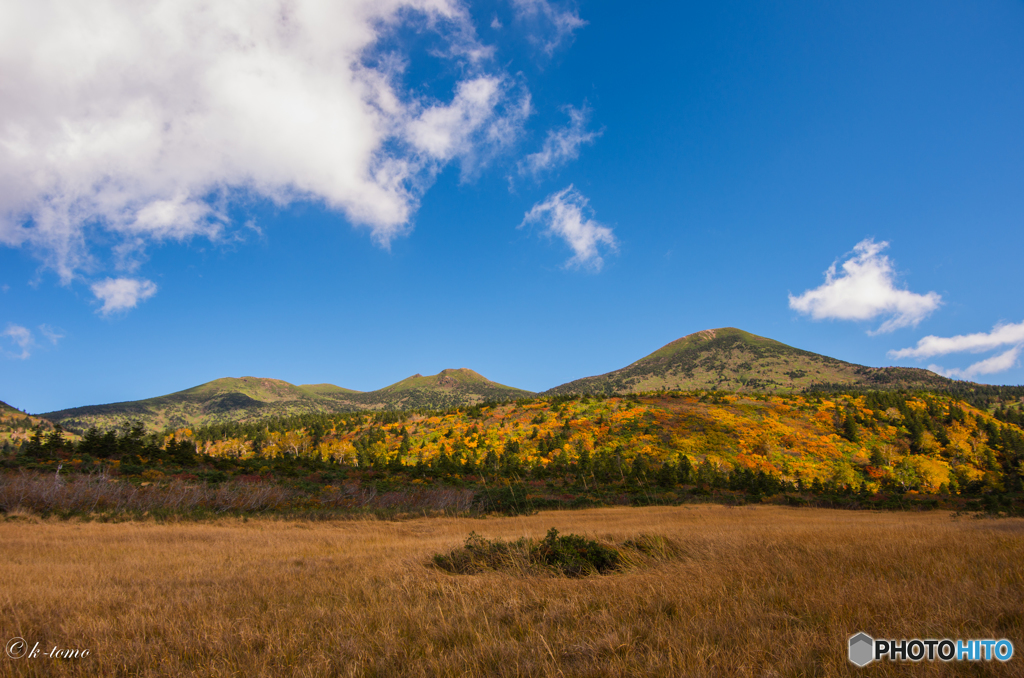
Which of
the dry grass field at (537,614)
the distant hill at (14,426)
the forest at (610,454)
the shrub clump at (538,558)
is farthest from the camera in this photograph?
the distant hill at (14,426)

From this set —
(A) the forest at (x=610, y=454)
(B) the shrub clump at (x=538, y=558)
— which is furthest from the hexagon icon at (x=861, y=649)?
(A) the forest at (x=610, y=454)

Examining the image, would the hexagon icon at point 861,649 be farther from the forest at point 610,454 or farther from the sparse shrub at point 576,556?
the forest at point 610,454

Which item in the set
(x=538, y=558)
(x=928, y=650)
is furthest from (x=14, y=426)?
(x=928, y=650)

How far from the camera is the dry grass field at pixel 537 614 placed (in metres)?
3.78

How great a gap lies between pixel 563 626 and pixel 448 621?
1.36 meters

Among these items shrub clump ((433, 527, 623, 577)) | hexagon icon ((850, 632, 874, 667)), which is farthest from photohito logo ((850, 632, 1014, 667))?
shrub clump ((433, 527, 623, 577))

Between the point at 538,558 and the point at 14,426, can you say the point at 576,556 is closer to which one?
the point at 538,558

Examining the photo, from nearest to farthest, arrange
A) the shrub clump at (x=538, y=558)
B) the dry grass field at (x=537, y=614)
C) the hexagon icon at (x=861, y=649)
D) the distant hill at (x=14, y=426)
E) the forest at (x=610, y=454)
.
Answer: the hexagon icon at (x=861, y=649), the dry grass field at (x=537, y=614), the shrub clump at (x=538, y=558), the forest at (x=610, y=454), the distant hill at (x=14, y=426)

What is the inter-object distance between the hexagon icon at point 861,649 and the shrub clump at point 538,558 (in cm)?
450

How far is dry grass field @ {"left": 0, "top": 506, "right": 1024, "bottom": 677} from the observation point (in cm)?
378

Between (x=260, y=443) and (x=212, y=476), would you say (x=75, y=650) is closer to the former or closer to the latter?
(x=212, y=476)

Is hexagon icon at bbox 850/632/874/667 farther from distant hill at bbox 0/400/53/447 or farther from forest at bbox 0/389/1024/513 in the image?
distant hill at bbox 0/400/53/447

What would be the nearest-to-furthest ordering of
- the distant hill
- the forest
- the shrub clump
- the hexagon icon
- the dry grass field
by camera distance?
the hexagon icon < the dry grass field < the shrub clump < the forest < the distant hill

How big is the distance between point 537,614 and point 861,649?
3205 mm
